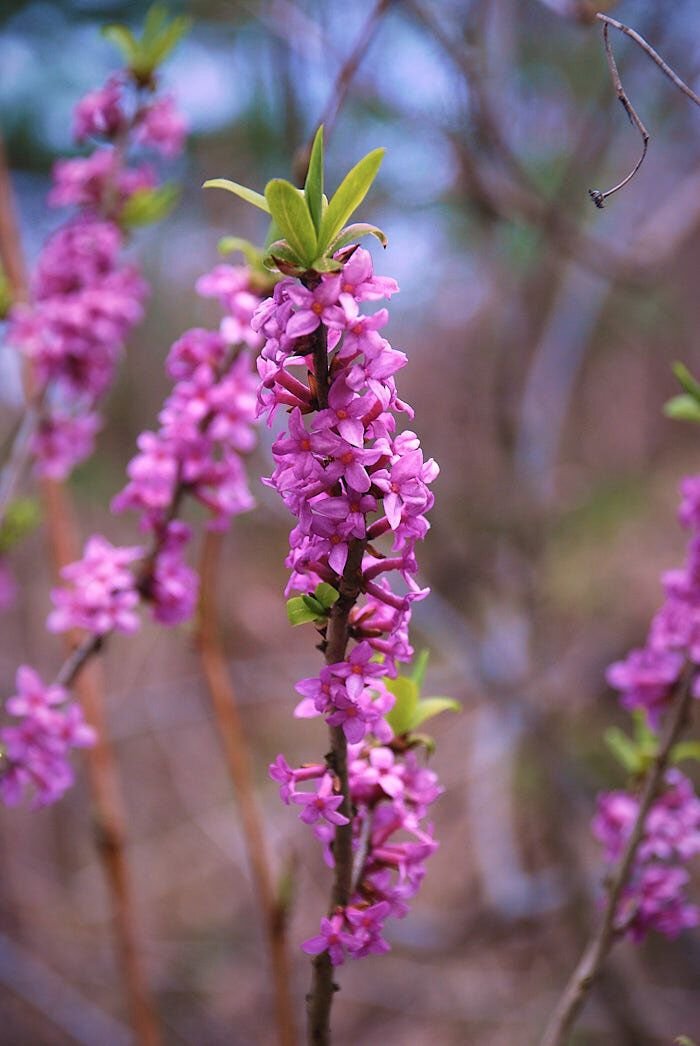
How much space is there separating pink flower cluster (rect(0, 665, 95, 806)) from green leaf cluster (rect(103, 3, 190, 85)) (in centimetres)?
89

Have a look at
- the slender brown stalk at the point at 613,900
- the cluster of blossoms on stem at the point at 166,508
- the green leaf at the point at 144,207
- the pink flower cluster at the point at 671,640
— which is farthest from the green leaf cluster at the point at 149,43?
the slender brown stalk at the point at 613,900

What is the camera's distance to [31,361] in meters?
1.39

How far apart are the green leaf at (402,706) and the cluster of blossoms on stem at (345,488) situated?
0.31 feet

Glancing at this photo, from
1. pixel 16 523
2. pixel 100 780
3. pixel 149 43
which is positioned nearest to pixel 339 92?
pixel 149 43

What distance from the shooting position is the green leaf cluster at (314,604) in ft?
2.05

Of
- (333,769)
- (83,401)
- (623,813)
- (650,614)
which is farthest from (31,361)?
(650,614)

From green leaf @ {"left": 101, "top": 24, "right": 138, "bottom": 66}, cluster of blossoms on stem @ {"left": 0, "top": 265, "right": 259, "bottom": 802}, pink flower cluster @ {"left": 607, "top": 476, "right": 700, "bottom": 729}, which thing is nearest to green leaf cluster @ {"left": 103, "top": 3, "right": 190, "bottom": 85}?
green leaf @ {"left": 101, "top": 24, "right": 138, "bottom": 66}

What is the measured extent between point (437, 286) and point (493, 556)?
1.21 m

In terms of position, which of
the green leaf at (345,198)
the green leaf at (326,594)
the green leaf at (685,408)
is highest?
the green leaf at (345,198)

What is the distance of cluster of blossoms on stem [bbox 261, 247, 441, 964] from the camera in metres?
0.58

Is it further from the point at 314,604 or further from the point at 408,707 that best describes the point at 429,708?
the point at 314,604

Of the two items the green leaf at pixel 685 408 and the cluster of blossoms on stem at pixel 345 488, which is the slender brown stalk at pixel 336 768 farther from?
the green leaf at pixel 685 408

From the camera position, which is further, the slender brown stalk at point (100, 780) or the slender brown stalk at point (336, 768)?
the slender brown stalk at point (100, 780)

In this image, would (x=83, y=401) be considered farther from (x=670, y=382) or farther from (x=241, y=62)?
(x=670, y=382)
